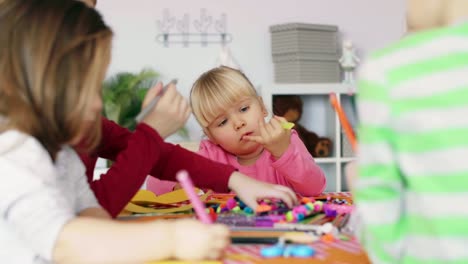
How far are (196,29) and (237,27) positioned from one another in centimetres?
22

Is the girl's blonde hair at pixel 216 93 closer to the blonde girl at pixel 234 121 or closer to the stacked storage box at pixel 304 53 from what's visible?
the blonde girl at pixel 234 121

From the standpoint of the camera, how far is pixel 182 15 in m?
3.25

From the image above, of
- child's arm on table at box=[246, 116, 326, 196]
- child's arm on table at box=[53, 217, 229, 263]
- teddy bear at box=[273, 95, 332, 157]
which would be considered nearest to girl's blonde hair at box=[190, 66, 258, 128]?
child's arm on table at box=[246, 116, 326, 196]

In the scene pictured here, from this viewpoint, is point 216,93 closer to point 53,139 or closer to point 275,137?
point 275,137

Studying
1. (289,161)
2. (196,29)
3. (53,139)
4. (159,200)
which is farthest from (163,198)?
(196,29)

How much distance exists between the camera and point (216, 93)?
1.63 meters

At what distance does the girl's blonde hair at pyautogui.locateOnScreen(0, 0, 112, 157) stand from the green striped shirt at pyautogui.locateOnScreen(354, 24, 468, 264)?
35 cm

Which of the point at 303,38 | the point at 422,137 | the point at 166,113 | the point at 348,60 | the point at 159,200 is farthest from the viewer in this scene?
the point at 348,60

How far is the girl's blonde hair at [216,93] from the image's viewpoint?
1.63m

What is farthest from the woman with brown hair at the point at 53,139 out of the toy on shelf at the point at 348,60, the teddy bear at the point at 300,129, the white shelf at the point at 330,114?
the toy on shelf at the point at 348,60

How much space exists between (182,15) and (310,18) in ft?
2.24

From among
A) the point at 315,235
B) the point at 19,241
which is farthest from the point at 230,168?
the point at 19,241

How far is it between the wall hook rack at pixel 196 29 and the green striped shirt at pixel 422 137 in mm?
2748

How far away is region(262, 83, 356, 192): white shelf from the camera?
3.09 m
